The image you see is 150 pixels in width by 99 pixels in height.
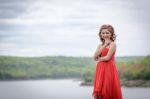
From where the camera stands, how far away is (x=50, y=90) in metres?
8.65

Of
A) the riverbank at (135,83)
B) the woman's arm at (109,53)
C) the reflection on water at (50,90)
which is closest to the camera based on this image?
the woman's arm at (109,53)

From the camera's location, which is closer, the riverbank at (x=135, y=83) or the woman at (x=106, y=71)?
the woman at (x=106, y=71)

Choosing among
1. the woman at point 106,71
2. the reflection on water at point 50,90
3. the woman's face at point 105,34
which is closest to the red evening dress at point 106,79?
the woman at point 106,71

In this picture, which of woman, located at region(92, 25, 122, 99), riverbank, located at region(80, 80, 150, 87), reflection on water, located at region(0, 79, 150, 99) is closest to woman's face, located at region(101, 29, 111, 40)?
woman, located at region(92, 25, 122, 99)

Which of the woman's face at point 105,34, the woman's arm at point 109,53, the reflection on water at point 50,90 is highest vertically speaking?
the woman's face at point 105,34

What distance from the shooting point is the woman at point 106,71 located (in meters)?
4.19

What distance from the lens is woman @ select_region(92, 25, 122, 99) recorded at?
A: 13.7 feet

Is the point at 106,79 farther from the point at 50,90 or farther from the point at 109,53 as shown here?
the point at 50,90

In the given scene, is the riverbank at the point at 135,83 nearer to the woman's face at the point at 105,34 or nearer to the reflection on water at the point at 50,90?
the reflection on water at the point at 50,90

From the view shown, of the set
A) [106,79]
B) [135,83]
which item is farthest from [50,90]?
[106,79]

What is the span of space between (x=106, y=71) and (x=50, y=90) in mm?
4554

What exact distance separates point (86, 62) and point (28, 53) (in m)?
1.08

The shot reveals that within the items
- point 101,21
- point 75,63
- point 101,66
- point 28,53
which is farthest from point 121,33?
point 101,66

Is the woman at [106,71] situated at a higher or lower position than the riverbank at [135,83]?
higher
